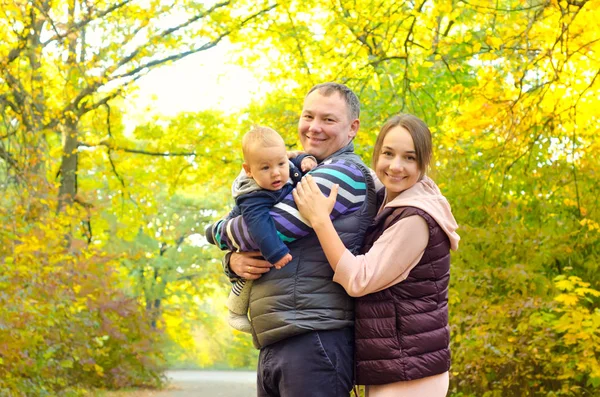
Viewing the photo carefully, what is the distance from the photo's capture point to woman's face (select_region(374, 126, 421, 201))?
2.84m

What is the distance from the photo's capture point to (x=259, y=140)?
2.81m

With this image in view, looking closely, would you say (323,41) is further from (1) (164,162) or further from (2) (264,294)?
(2) (264,294)

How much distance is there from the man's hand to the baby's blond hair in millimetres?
344

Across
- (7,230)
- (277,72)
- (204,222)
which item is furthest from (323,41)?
(204,222)

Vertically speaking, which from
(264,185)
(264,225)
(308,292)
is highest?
(264,185)

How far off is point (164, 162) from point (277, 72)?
330 cm

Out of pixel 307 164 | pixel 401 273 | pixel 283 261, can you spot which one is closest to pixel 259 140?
pixel 307 164

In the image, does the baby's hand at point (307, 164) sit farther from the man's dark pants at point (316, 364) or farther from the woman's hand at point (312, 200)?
the man's dark pants at point (316, 364)

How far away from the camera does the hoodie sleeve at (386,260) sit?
8.79 ft

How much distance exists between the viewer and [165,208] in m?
29.2

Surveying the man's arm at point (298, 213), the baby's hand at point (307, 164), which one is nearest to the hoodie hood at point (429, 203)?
the man's arm at point (298, 213)

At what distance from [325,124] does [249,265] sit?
0.59 m

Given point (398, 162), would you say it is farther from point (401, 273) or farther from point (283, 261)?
point (283, 261)

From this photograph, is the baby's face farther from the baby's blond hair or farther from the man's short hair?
the man's short hair
